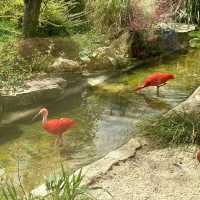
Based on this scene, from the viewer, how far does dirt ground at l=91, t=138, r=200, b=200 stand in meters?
5.27

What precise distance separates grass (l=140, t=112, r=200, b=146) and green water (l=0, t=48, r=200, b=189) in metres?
0.53

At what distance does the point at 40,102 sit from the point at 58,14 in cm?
380

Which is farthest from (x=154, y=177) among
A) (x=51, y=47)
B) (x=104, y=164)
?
(x=51, y=47)

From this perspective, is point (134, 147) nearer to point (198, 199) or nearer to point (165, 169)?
point (165, 169)

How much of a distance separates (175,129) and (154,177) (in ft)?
3.56

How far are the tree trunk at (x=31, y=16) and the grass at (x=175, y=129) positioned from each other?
14.6 feet

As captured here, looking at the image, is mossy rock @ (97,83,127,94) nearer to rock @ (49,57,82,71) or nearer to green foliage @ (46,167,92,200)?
rock @ (49,57,82,71)

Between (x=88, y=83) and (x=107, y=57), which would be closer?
(x=88, y=83)

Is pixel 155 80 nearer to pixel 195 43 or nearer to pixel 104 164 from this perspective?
pixel 104 164

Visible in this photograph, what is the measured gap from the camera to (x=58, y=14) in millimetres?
11750

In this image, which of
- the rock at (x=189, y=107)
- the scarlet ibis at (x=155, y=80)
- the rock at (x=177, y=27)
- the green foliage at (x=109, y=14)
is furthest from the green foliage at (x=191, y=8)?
the rock at (x=177, y=27)

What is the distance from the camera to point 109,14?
11.5 m

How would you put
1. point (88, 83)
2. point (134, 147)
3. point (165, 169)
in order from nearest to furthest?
1. point (165, 169)
2. point (134, 147)
3. point (88, 83)

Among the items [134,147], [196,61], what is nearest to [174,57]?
[196,61]
